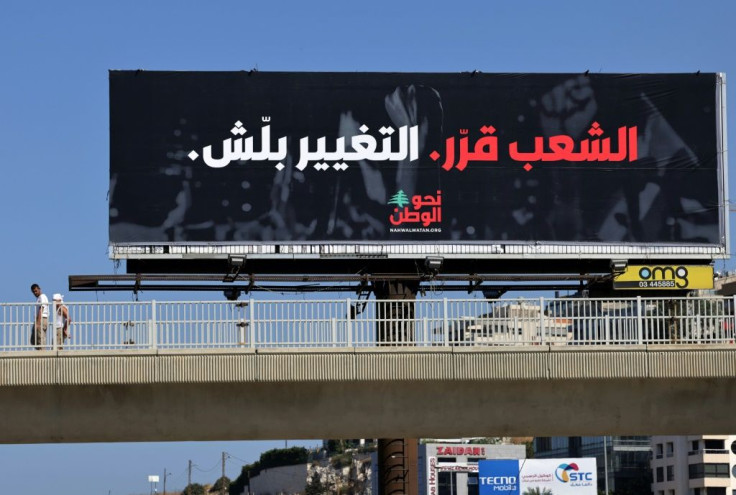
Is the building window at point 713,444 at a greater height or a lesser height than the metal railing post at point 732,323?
lesser

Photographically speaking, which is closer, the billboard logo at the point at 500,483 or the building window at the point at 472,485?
the billboard logo at the point at 500,483

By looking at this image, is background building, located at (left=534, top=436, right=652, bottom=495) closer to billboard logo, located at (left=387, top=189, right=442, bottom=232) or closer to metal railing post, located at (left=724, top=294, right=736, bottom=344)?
billboard logo, located at (left=387, top=189, right=442, bottom=232)

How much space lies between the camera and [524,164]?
120 feet

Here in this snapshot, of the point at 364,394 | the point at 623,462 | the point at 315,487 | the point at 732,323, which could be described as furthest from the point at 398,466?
the point at 315,487

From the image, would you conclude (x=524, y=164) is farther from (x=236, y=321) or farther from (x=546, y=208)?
Answer: (x=236, y=321)

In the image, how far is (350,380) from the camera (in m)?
23.0

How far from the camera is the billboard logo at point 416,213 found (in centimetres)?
3600

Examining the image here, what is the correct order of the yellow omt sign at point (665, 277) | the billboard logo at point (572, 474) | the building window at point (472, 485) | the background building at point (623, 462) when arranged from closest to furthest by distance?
the yellow omt sign at point (665, 277) < the billboard logo at point (572, 474) < the background building at point (623, 462) < the building window at point (472, 485)

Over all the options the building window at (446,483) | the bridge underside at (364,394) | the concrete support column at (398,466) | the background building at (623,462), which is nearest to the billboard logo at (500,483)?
the background building at (623,462)

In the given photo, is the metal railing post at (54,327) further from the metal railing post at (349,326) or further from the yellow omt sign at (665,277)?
the yellow omt sign at (665,277)

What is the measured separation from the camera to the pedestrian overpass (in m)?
22.6

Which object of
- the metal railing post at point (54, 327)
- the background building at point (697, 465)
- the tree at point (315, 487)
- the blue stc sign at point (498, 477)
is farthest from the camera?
the tree at point (315, 487)

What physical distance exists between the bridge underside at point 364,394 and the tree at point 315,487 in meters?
163

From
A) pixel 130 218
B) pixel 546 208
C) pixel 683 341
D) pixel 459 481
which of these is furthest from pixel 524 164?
pixel 459 481
